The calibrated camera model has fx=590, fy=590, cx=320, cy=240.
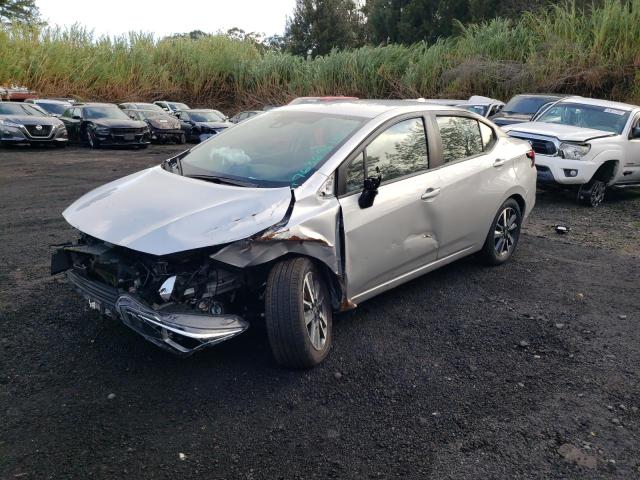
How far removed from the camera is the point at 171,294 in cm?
336

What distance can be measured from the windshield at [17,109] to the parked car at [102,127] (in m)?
1.31

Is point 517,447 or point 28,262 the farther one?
point 28,262

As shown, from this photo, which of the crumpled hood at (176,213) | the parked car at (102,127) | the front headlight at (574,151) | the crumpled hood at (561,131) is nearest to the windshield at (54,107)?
the parked car at (102,127)

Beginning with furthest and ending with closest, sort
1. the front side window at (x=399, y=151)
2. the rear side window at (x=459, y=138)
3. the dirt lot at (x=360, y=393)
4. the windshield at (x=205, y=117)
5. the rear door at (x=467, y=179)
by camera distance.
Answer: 1. the windshield at (x=205, y=117)
2. the rear side window at (x=459, y=138)
3. the rear door at (x=467, y=179)
4. the front side window at (x=399, y=151)
5. the dirt lot at (x=360, y=393)

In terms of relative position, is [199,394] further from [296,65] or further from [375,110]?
[296,65]

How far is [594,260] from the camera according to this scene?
21.0ft

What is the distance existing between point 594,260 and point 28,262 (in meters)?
5.83

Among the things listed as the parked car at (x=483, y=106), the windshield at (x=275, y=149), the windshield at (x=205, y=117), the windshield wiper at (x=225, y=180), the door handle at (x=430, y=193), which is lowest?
the windshield at (x=205, y=117)

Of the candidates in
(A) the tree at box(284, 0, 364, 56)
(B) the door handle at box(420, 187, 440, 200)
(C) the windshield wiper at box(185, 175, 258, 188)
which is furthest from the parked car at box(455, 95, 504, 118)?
(A) the tree at box(284, 0, 364, 56)

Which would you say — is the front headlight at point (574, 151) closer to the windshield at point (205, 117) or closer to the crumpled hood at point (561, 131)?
the crumpled hood at point (561, 131)

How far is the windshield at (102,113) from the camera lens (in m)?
18.6

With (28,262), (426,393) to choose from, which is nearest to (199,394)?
(426,393)

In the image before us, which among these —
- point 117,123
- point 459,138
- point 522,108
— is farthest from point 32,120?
point 459,138

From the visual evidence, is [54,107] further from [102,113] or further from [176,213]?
[176,213]
